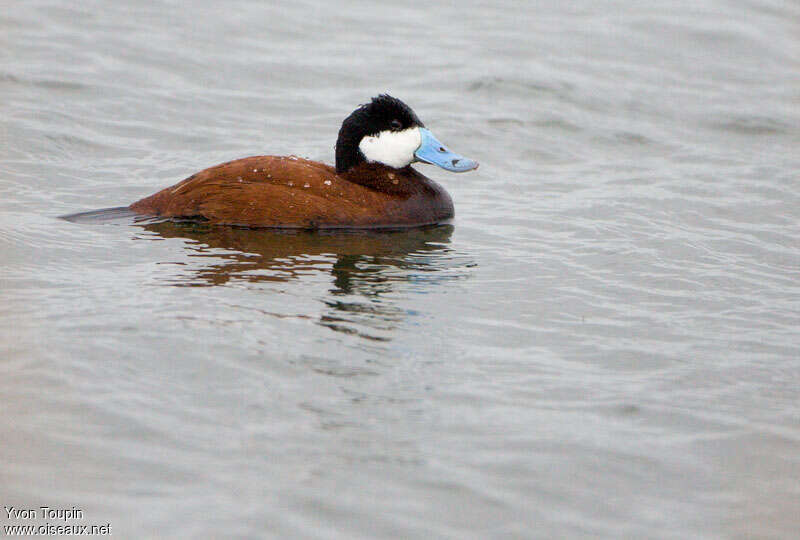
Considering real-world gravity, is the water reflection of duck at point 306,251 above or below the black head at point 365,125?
below

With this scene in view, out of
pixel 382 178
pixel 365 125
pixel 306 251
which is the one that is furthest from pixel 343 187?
pixel 306 251

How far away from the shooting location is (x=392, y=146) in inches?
310

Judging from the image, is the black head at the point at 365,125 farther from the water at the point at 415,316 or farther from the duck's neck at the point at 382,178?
the water at the point at 415,316

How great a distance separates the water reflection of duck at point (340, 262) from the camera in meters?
5.91

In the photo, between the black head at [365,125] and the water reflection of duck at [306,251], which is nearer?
the water reflection of duck at [306,251]

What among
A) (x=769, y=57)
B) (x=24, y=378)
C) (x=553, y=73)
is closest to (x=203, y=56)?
(x=553, y=73)

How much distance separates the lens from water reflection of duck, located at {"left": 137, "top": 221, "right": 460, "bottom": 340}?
233 inches

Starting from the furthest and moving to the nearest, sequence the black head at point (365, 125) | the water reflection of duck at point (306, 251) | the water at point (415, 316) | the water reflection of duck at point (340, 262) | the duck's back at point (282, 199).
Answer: the black head at point (365, 125)
the duck's back at point (282, 199)
the water reflection of duck at point (306, 251)
the water reflection of duck at point (340, 262)
the water at point (415, 316)

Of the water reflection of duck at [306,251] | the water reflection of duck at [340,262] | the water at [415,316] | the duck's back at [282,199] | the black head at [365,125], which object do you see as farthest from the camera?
the black head at [365,125]

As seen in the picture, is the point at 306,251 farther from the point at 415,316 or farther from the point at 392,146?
the point at 415,316

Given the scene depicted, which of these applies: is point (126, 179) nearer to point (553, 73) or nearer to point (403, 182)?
point (403, 182)

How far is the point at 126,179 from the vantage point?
29.2ft

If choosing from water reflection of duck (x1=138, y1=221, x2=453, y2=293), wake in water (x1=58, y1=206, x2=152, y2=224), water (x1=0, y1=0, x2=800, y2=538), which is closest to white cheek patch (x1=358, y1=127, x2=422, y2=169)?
water reflection of duck (x1=138, y1=221, x2=453, y2=293)

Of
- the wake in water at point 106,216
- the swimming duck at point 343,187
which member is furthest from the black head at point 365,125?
the wake in water at point 106,216
